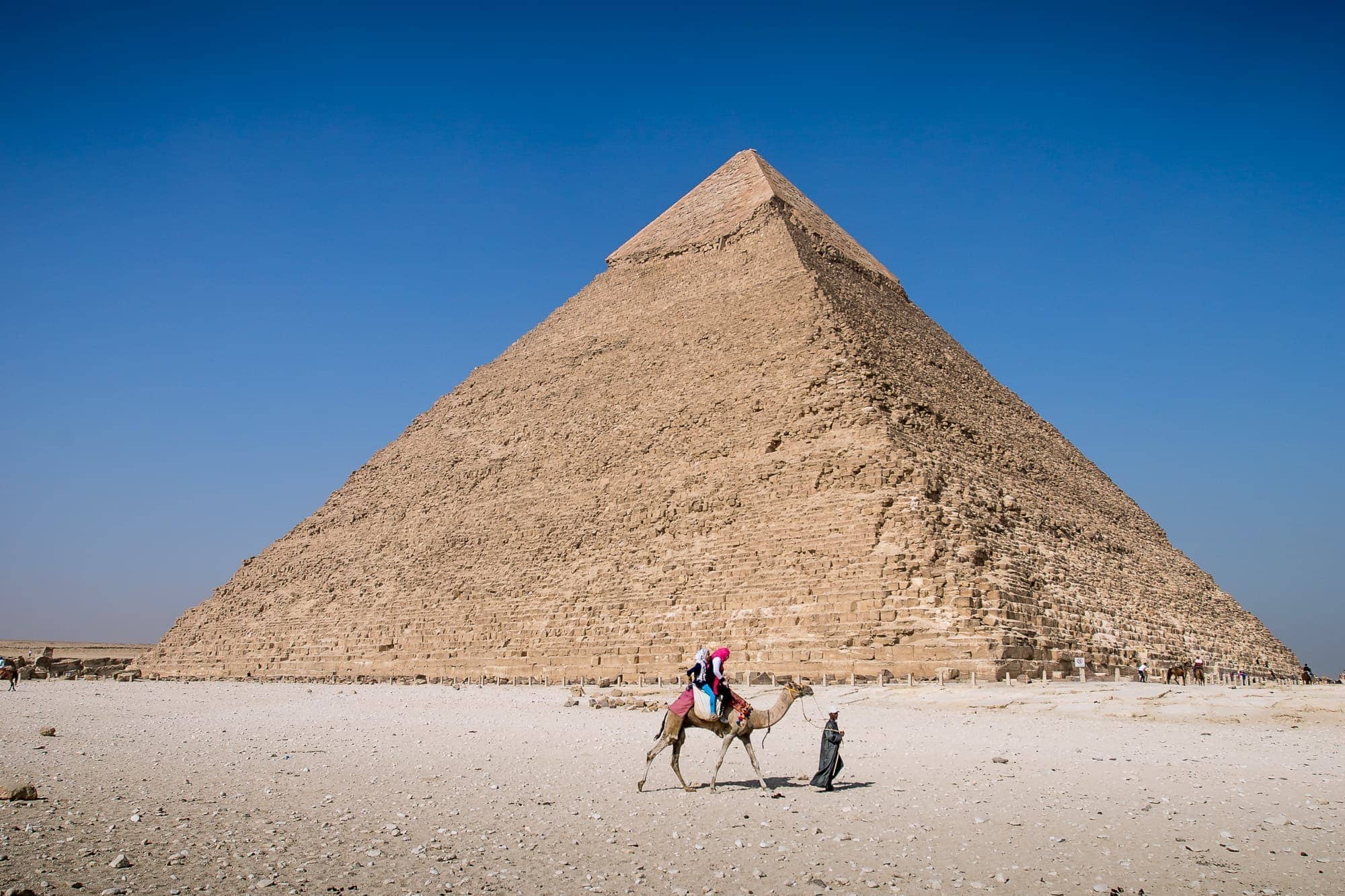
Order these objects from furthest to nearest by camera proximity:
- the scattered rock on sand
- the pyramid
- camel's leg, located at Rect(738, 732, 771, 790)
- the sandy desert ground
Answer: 1. the pyramid
2. camel's leg, located at Rect(738, 732, 771, 790)
3. the scattered rock on sand
4. the sandy desert ground

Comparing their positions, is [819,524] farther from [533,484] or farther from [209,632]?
[209,632]

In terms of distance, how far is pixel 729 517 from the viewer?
17.4 metres

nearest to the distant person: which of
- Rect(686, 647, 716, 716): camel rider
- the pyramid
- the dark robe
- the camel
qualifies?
the dark robe

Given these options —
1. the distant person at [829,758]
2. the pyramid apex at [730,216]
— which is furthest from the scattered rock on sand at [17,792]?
the pyramid apex at [730,216]

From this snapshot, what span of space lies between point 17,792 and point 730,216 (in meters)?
25.8

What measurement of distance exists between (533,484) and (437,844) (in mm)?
19068

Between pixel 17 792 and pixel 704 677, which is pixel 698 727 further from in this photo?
pixel 17 792

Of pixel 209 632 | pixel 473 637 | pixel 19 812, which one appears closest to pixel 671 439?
pixel 473 637

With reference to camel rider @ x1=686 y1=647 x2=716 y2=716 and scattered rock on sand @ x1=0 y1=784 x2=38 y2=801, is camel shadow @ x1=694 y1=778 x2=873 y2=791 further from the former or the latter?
scattered rock on sand @ x1=0 y1=784 x2=38 y2=801

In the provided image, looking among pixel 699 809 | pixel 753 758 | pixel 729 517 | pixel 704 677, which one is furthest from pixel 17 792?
pixel 729 517

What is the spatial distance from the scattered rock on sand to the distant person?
163 inches

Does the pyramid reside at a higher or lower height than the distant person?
higher

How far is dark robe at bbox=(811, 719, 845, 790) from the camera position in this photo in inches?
218

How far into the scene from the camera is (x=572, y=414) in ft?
81.1
